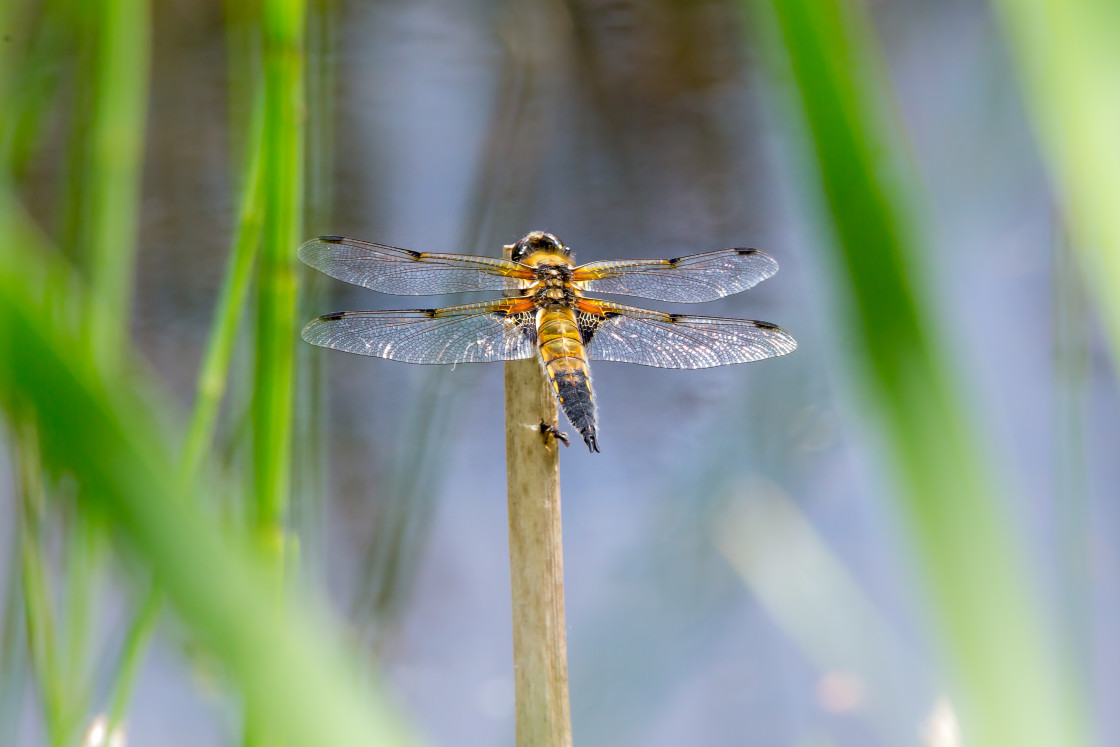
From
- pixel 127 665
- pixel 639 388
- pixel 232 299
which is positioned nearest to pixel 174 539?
pixel 232 299

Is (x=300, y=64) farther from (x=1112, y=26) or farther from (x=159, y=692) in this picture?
(x=159, y=692)

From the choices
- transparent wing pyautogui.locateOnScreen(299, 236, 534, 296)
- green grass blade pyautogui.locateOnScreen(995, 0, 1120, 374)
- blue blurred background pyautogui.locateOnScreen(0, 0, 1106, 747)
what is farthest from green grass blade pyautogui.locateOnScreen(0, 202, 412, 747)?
transparent wing pyautogui.locateOnScreen(299, 236, 534, 296)

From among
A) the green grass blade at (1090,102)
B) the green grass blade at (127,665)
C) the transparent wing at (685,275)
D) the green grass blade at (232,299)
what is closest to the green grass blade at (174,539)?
the green grass blade at (1090,102)

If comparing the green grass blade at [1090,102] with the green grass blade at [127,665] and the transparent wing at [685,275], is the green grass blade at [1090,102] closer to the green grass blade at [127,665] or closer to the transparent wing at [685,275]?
the green grass blade at [127,665]

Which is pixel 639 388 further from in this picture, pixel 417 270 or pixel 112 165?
pixel 112 165

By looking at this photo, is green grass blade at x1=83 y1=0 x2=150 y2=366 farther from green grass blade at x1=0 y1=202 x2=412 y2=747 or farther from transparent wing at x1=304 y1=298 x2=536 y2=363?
green grass blade at x1=0 y1=202 x2=412 y2=747
